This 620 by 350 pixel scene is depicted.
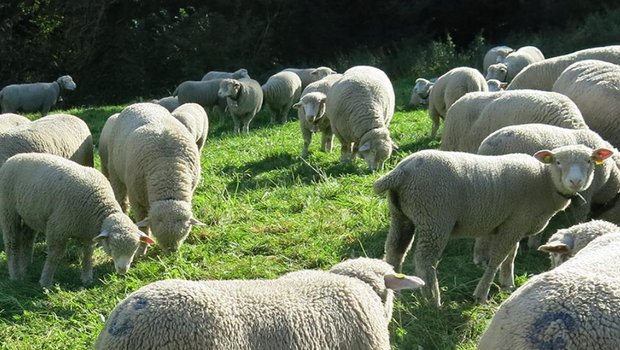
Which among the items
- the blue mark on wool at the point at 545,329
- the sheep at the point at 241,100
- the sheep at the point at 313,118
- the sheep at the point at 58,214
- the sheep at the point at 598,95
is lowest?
the sheep at the point at 241,100

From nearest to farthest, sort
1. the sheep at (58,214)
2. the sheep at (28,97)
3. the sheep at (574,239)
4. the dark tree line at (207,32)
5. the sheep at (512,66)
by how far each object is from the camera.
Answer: the sheep at (574,239), the sheep at (58,214), the sheep at (512,66), the sheep at (28,97), the dark tree line at (207,32)

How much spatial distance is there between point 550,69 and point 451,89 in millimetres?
2193

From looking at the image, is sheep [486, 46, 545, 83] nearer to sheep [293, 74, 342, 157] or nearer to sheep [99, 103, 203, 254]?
sheep [293, 74, 342, 157]

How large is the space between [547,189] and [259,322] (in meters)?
3.68

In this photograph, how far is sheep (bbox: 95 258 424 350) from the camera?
3807 millimetres

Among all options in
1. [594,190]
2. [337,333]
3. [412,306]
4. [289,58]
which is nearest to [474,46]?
[289,58]

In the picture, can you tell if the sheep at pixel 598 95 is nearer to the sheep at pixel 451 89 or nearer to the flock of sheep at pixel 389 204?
the flock of sheep at pixel 389 204

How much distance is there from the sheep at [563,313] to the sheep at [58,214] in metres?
4.12

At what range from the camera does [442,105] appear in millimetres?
13750

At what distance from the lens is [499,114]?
29.6 ft

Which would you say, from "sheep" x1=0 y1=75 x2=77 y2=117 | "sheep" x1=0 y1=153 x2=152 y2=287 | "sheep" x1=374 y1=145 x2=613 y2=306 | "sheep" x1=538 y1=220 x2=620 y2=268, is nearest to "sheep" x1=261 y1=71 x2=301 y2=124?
"sheep" x1=0 y1=75 x2=77 y2=117

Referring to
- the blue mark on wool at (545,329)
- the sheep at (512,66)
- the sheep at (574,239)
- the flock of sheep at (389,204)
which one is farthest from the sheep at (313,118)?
the blue mark on wool at (545,329)

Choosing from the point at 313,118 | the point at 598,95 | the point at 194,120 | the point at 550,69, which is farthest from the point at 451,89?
the point at 194,120

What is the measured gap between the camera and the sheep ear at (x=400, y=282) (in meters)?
4.61
